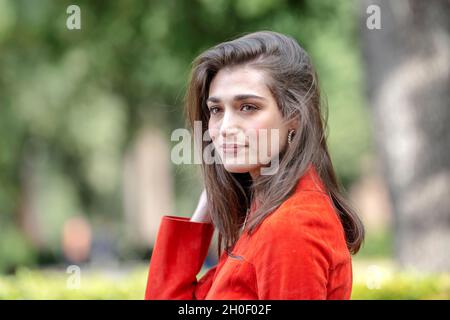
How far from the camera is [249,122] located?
2.41m

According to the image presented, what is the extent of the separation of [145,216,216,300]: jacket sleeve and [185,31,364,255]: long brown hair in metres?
0.15

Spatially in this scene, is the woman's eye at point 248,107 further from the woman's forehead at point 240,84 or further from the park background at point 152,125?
the park background at point 152,125

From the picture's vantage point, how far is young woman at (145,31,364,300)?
2.14m

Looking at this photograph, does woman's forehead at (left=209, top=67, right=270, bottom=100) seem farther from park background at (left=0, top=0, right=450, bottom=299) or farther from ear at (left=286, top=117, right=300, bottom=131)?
park background at (left=0, top=0, right=450, bottom=299)

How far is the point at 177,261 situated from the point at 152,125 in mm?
17757

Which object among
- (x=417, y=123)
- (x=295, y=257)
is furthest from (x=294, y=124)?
(x=417, y=123)

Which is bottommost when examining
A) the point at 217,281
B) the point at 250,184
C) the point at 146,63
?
the point at 217,281

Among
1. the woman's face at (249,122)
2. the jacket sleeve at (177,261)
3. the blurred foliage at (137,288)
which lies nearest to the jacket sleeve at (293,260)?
the woman's face at (249,122)

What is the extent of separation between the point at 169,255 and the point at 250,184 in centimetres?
36

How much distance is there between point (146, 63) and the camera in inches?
A: 509

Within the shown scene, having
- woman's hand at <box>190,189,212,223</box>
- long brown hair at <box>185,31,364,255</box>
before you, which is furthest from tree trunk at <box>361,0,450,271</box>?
long brown hair at <box>185,31,364,255</box>

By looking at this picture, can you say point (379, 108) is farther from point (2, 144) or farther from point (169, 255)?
point (2, 144)
